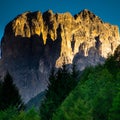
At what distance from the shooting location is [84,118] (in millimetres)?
42000

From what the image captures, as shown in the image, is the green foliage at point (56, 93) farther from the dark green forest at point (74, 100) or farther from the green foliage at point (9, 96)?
the green foliage at point (9, 96)

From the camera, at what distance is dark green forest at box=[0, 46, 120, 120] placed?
140 feet

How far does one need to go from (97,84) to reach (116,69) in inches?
576

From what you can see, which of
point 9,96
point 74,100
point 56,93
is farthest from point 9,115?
point 56,93

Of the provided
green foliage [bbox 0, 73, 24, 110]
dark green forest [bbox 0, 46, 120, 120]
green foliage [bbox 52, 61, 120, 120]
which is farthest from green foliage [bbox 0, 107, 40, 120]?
green foliage [bbox 0, 73, 24, 110]

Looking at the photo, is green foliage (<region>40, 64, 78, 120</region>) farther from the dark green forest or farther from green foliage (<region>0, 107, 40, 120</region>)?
green foliage (<region>0, 107, 40, 120</region>)

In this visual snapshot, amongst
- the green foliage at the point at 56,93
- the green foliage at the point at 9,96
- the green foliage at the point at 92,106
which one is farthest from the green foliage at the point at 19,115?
the green foliage at the point at 9,96

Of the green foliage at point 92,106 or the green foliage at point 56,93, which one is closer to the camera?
the green foliage at point 92,106

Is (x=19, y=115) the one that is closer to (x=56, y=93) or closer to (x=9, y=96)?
(x=9, y=96)

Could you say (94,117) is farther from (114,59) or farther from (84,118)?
(114,59)

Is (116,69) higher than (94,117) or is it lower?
higher

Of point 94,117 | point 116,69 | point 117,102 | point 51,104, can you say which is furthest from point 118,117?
point 116,69

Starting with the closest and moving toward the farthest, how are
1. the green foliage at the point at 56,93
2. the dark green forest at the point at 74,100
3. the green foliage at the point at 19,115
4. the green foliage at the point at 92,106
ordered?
the green foliage at the point at 92,106 < the green foliage at the point at 19,115 < the dark green forest at the point at 74,100 < the green foliage at the point at 56,93

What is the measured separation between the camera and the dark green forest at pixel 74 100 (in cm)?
4269
